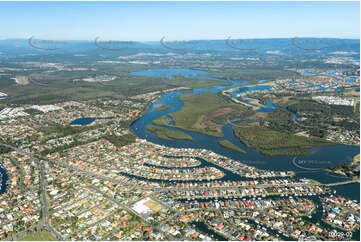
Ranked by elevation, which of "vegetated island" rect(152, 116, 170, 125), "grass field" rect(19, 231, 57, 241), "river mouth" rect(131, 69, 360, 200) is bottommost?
"grass field" rect(19, 231, 57, 241)

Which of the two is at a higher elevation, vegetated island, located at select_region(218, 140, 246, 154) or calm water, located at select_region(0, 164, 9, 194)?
vegetated island, located at select_region(218, 140, 246, 154)

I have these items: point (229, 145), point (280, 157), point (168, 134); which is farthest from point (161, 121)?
point (280, 157)

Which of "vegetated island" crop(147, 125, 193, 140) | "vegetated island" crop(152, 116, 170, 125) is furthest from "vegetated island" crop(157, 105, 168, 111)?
"vegetated island" crop(147, 125, 193, 140)

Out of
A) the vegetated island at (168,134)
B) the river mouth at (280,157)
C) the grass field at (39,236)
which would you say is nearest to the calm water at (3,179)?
the grass field at (39,236)

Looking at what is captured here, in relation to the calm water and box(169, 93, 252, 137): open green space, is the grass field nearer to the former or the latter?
the calm water

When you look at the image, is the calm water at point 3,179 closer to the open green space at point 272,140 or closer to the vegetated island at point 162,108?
the open green space at point 272,140

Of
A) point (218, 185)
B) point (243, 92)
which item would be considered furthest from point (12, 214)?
point (243, 92)

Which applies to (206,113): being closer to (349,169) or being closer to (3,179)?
(349,169)

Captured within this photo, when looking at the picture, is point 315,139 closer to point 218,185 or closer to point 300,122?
point 300,122
